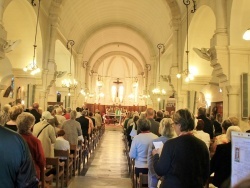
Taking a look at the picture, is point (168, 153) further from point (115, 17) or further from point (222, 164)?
point (115, 17)

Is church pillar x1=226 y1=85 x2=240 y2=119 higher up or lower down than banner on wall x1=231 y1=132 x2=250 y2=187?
higher up

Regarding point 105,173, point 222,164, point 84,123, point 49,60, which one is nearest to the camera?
point 222,164

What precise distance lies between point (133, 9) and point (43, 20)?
26.7 ft

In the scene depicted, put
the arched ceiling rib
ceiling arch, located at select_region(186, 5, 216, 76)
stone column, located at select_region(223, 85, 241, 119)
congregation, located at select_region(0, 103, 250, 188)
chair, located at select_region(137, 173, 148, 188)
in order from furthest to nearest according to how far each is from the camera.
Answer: the arched ceiling rib, ceiling arch, located at select_region(186, 5, 216, 76), stone column, located at select_region(223, 85, 241, 119), chair, located at select_region(137, 173, 148, 188), congregation, located at select_region(0, 103, 250, 188)

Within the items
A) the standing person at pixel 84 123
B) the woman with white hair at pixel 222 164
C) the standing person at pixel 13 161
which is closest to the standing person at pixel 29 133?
the standing person at pixel 13 161

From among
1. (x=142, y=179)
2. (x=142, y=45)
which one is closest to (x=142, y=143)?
(x=142, y=179)

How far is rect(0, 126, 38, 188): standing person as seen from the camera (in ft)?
7.12

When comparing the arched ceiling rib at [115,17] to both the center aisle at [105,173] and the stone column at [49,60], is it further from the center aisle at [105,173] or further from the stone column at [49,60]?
the center aisle at [105,173]

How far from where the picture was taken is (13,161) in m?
2.18

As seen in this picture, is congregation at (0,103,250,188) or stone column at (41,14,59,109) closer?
congregation at (0,103,250,188)

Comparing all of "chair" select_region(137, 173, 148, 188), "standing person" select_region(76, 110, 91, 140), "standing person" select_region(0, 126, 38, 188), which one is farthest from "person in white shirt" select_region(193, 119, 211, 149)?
"standing person" select_region(76, 110, 91, 140)

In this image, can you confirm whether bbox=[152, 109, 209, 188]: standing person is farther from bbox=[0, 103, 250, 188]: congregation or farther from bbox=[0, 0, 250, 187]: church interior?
bbox=[0, 0, 250, 187]: church interior

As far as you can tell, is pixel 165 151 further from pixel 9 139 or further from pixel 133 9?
pixel 133 9

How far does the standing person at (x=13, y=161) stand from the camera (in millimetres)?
2170
